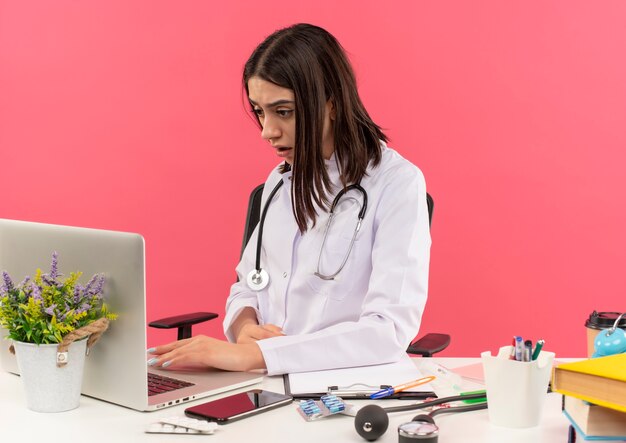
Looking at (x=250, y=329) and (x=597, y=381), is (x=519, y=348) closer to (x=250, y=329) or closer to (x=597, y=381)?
(x=597, y=381)

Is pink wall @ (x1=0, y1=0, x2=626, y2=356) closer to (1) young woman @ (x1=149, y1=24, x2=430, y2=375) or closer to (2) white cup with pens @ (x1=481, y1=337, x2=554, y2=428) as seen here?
(1) young woman @ (x1=149, y1=24, x2=430, y2=375)

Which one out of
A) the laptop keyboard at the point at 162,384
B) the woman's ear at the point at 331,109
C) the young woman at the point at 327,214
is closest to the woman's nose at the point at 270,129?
the young woman at the point at 327,214

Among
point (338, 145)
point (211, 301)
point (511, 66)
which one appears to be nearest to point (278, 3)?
point (511, 66)

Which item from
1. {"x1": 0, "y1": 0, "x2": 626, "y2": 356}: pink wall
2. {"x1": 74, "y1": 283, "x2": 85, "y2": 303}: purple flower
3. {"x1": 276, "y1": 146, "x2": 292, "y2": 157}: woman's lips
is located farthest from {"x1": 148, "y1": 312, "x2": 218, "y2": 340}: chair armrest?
{"x1": 0, "y1": 0, "x2": 626, "y2": 356}: pink wall

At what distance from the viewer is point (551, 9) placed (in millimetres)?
3182

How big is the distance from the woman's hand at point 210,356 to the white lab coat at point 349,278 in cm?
4

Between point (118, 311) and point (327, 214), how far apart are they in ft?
2.56

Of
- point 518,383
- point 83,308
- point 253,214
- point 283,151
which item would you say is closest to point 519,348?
point 518,383

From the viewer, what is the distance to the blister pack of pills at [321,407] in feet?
4.25

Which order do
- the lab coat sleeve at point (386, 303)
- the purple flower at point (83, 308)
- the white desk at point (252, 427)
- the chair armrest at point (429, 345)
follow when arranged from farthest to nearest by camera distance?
the chair armrest at point (429, 345) < the lab coat sleeve at point (386, 303) < the purple flower at point (83, 308) < the white desk at point (252, 427)

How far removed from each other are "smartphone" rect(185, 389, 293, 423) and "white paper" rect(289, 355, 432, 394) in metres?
0.07

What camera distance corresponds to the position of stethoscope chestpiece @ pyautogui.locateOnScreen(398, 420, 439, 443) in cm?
114

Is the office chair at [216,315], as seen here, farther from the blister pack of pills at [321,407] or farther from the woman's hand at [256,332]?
the blister pack of pills at [321,407]

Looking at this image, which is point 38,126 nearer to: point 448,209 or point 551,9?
point 448,209
